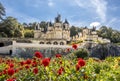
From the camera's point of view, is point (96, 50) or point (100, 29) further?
point (100, 29)

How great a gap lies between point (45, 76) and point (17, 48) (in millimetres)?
43694

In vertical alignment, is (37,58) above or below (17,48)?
above

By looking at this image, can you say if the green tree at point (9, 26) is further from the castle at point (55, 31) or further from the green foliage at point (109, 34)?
the green foliage at point (109, 34)

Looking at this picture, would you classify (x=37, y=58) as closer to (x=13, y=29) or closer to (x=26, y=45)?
(x=26, y=45)

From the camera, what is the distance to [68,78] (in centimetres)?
750

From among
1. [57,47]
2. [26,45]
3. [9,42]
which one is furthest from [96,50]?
[9,42]

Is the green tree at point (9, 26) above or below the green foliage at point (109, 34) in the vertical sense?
above

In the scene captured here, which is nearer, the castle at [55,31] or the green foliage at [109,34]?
the castle at [55,31]

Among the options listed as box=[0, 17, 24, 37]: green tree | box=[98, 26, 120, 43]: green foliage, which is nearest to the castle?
box=[0, 17, 24, 37]: green tree

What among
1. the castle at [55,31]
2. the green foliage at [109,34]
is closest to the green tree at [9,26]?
the castle at [55,31]

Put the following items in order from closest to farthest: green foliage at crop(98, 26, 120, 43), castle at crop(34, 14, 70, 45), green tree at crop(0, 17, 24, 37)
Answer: green tree at crop(0, 17, 24, 37)
castle at crop(34, 14, 70, 45)
green foliage at crop(98, 26, 120, 43)

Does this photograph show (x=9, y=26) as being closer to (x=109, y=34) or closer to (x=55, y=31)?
(x=55, y=31)

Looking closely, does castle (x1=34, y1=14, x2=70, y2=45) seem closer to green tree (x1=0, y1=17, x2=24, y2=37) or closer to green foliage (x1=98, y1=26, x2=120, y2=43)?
green tree (x1=0, y1=17, x2=24, y2=37)

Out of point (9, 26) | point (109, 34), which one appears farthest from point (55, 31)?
point (109, 34)
